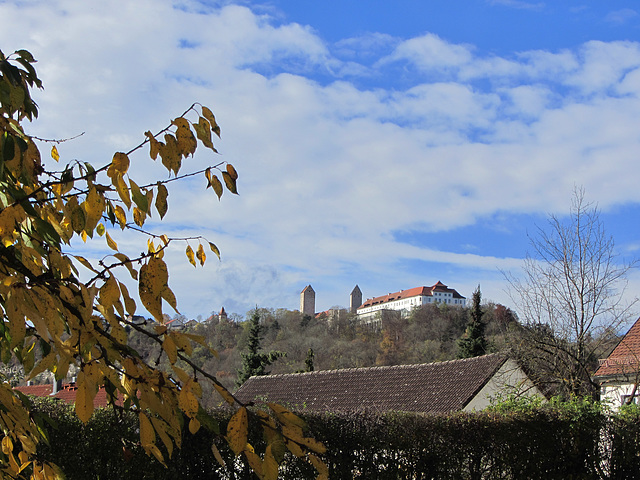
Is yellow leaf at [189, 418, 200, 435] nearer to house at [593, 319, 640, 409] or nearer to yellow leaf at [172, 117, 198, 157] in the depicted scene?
yellow leaf at [172, 117, 198, 157]

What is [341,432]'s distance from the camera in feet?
23.3

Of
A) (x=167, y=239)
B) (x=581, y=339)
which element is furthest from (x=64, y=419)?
(x=581, y=339)

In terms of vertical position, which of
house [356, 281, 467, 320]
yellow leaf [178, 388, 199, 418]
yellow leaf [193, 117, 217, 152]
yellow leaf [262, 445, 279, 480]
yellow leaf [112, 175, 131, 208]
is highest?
house [356, 281, 467, 320]

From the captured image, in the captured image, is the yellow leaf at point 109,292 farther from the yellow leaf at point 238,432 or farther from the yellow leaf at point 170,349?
the yellow leaf at point 238,432

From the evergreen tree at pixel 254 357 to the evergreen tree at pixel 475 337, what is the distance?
453 inches

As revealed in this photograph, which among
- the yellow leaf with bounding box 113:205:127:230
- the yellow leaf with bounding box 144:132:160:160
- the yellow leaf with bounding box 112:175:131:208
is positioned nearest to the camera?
the yellow leaf with bounding box 112:175:131:208

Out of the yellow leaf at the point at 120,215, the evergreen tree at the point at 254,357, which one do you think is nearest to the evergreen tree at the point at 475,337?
the evergreen tree at the point at 254,357

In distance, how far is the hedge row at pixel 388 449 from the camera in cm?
679

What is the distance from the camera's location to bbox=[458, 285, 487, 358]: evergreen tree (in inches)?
1441

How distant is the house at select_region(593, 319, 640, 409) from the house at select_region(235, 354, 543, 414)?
2324mm

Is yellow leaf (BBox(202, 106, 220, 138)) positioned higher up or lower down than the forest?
lower down

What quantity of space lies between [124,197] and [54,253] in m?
0.24

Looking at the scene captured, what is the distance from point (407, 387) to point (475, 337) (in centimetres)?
1902

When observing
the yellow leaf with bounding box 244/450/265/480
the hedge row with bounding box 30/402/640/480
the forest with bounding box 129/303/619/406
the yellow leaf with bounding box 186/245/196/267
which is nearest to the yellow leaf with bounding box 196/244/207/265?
the yellow leaf with bounding box 186/245/196/267
